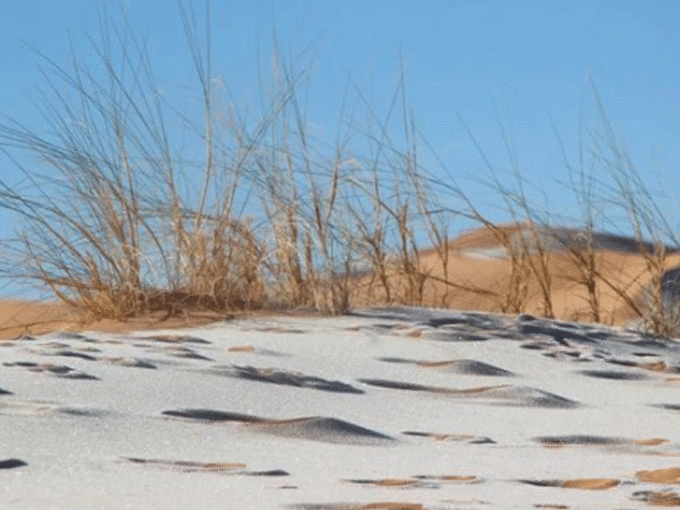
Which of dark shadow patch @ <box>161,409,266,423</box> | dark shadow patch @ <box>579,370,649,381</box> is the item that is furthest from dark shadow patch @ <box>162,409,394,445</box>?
dark shadow patch @ <box>579,370,649,381</box>

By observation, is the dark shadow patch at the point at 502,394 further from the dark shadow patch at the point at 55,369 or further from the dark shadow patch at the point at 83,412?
the dark shadow patch at the point at 83,412

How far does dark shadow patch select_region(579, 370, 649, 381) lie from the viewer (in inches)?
140

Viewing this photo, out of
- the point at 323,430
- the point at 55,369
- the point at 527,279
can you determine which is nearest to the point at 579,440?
the point at 323,430

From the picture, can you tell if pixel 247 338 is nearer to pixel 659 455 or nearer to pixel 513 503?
pixel 659 455

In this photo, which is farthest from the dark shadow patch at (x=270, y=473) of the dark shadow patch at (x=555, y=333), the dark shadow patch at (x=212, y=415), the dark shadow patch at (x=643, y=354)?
the dark shadow patch at (x=643, y=354)

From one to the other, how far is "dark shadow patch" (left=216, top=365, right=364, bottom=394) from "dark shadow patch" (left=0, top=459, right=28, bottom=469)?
913mm

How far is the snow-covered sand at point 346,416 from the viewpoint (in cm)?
213

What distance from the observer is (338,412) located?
114 inches

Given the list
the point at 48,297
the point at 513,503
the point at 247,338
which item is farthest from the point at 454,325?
the point at 513,503

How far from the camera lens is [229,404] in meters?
2.83

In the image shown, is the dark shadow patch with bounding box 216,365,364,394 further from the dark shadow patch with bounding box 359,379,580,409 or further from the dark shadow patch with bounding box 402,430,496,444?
the dark shadow patch with bounding box 402,430,496,444

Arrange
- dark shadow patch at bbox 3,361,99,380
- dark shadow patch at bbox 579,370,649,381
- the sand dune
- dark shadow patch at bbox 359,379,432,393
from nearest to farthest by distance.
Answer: dark shadow patch at bbox 3,361,99,380 < dark shadow patch at bbox 359,379,432,393 < dark shadow patch at bbox 579,370,649,381 < the sand dune

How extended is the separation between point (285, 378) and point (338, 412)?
10.4 inches

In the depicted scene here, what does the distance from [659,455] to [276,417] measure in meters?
0.78
